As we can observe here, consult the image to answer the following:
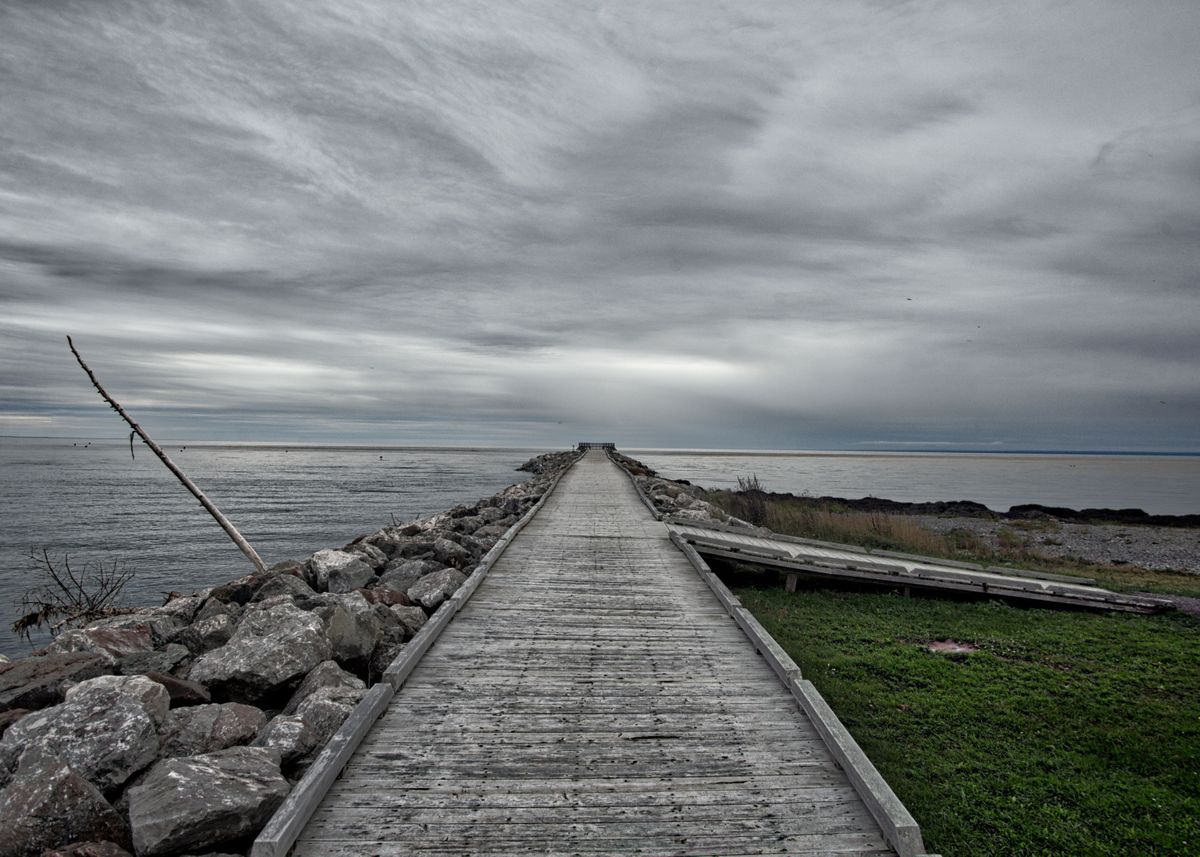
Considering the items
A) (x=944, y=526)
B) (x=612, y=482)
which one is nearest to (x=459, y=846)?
(x=612, y=482)

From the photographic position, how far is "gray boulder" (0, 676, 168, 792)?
425 centimetres

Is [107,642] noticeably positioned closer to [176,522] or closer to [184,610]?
[184,610]

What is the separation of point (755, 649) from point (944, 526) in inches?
991

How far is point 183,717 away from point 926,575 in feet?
36.7

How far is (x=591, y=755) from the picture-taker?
4496 mm

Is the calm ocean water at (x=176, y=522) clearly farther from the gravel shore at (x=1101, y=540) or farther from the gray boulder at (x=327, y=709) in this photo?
the gravel shore at (x=1101, y=540)

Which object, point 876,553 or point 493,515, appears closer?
point 876,553

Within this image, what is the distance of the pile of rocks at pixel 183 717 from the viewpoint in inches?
143

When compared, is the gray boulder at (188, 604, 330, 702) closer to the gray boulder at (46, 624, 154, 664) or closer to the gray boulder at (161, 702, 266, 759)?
the gray boulder at (161, 702, 266, 759)

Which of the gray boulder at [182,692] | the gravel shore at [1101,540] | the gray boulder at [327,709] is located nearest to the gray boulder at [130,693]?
the gray boulder at [182,692]

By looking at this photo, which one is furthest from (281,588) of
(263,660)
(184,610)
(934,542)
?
(934,542)

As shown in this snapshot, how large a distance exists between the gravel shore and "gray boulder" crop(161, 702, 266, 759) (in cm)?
2322

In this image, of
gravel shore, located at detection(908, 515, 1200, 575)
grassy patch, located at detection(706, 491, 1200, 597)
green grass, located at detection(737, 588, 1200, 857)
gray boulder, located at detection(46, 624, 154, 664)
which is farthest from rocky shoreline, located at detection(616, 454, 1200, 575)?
gray boulder, located at detection(46, 624, 154, 664)

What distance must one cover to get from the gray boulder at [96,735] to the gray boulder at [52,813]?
0.35 m
